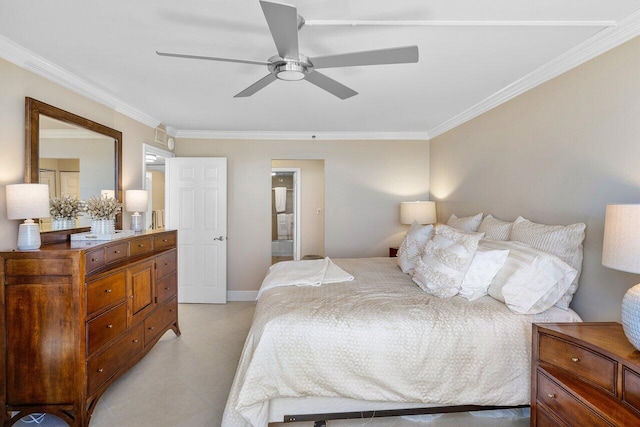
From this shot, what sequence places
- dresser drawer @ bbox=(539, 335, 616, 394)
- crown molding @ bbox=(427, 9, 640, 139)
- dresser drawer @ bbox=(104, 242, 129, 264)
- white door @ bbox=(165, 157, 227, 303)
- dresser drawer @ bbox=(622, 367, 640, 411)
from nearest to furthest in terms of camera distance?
1. dresser drawer @ bbox=(622, 367, 640, 411)
2. dresser drawer @ bbox=(539, 335, 616, 394)
3. crown molding @ bbox=(427, 9, 640, 139)
4. dresser drawer @ bbox=(104, 242, 129, 264)
5. white door @ bbox=(165, 157, 227, 303)

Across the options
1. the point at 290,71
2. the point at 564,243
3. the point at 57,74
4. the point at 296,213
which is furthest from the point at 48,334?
the point at 296,213

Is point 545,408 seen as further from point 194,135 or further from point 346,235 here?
point 194,135

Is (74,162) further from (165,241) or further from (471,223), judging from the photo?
(471,223)

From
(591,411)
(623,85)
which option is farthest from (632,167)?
(591,411)

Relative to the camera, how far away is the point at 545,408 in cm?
163

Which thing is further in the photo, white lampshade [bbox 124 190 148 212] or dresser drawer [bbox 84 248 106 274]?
white lampshade [bbox 124 190 148 212]

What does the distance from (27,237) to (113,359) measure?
101 centimetres

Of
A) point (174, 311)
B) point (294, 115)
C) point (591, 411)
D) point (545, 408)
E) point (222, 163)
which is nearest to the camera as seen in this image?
point (591, 411)

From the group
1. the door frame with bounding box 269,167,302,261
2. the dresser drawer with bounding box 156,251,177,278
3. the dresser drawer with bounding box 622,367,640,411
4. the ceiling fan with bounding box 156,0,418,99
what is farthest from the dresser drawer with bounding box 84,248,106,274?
the door frame with bounding box 269,167,302,261

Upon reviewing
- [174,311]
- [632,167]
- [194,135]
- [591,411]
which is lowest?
[174,311]

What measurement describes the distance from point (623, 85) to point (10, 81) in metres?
3.87

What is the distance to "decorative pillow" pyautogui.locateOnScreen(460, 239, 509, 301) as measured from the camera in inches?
86.6

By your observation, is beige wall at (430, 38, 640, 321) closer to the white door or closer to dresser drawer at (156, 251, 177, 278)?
dresser drawer at (156, 251, 177, 278)

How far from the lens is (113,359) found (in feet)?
7.57
